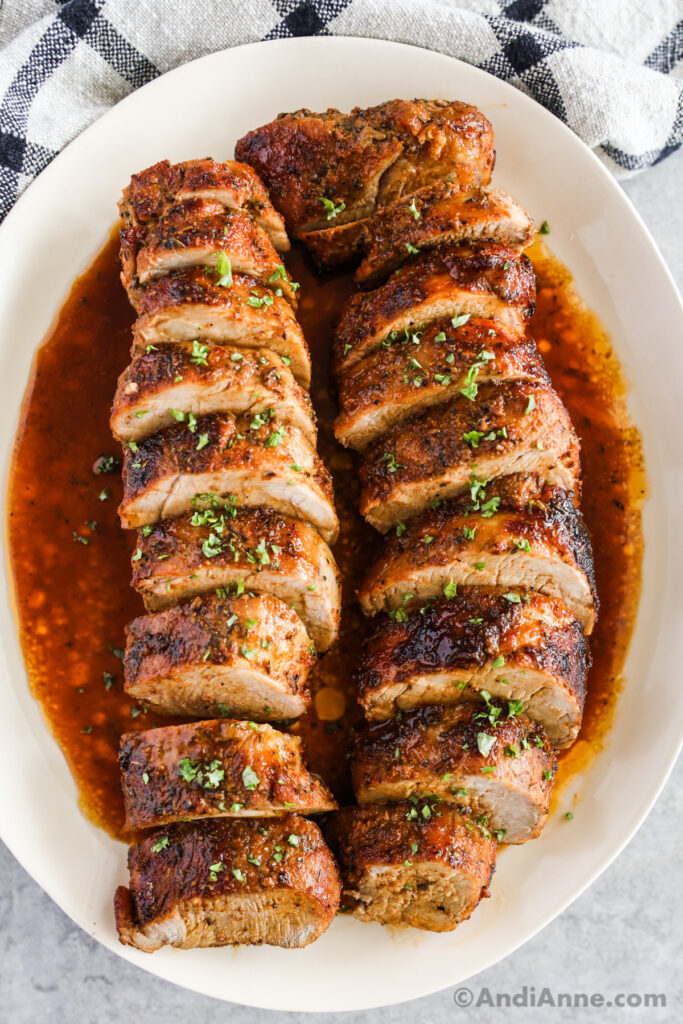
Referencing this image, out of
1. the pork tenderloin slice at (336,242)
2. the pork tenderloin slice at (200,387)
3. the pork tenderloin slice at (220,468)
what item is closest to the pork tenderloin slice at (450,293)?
the pork tenderloin slice at (336,242)

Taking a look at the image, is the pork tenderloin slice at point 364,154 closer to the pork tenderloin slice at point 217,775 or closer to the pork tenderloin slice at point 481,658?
the pork tenderloin slice at point 481,658

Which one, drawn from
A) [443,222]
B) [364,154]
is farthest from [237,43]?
[443,222]

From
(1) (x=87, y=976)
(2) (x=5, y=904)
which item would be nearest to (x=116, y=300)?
(2) (x=5, y=904)

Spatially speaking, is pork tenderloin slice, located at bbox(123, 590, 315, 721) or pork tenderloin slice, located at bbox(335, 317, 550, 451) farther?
pork tenderloin slice, located at bbox(335, 317, 550, 451)

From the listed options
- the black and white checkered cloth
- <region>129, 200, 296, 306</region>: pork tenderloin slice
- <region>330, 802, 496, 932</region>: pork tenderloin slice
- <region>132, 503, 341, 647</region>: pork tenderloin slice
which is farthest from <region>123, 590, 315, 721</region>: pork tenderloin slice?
the black and white checkered cloth

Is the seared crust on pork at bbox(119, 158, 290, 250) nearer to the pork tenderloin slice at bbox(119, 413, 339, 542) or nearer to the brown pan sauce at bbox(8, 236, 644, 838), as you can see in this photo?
the brown pan sauce at bbox(8, 236, 644, 838)
